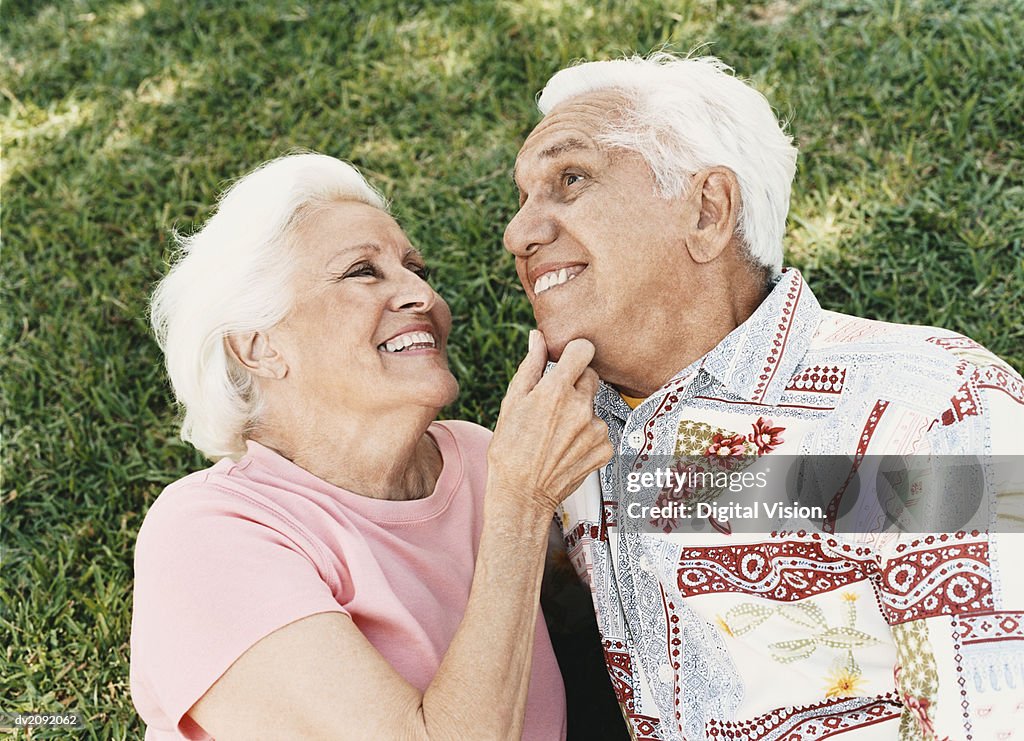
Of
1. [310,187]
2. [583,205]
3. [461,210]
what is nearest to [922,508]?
[583,205]

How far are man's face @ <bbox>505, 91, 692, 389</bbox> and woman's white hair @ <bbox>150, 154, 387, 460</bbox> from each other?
0.58 m

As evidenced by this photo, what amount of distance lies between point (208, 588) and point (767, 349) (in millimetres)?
1323

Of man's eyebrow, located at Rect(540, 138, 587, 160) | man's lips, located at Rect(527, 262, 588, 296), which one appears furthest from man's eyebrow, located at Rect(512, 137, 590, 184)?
man's lips, located at Rect(527, 262, 588, 296)

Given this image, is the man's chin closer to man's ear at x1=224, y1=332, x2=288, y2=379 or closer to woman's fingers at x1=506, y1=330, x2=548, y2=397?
woman's fingers at x1=506, y1=330, x2=548, y2=397

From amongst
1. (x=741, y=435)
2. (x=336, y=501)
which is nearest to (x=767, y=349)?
(x=741, y=435)

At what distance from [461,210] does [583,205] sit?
2068 mm

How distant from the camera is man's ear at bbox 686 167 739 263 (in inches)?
95.4

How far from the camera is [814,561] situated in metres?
2.17

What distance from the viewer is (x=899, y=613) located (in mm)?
1958

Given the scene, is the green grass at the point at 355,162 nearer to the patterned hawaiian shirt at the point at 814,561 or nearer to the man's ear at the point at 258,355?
the man's ear at the point at 258,355

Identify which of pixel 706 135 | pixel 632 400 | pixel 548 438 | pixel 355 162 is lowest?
pixel 355 162

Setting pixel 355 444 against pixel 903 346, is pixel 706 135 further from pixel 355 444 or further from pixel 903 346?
pixel 355 444

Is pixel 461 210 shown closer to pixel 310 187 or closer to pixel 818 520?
pixel 310 187

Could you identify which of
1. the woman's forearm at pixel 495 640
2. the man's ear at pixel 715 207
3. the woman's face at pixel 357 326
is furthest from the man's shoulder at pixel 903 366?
the woman's face at pixel 357 326
